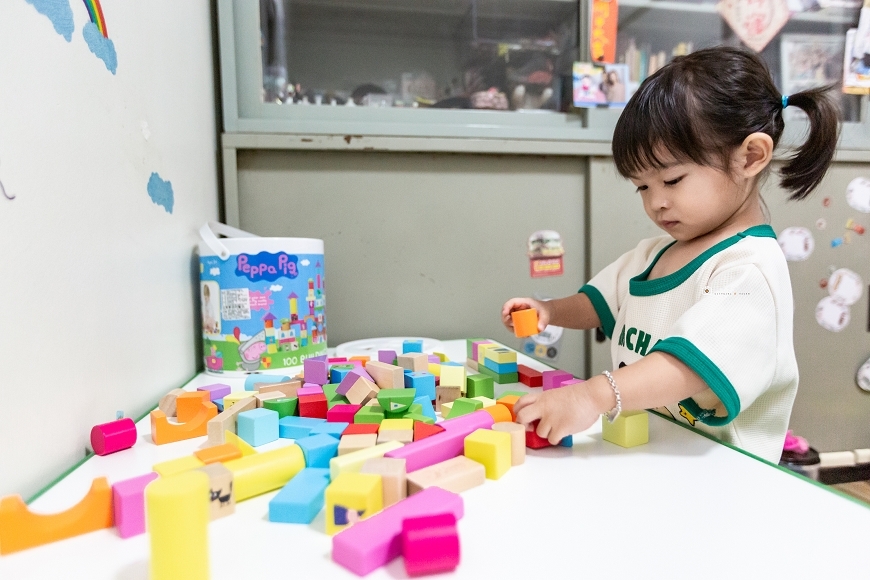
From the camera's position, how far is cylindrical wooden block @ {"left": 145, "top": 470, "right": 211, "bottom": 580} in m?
0.26

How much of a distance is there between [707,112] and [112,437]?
0.71 meters

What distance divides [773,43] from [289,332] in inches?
51.7

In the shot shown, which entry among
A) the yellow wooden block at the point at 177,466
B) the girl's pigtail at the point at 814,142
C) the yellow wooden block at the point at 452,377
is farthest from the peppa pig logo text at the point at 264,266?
the girl's pigtail at the point at 814,142

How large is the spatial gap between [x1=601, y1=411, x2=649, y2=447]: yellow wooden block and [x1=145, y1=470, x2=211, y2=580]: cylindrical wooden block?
0.36 metres

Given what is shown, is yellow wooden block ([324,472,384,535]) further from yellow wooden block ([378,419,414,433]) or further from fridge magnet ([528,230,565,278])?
fridge magnet ([528,230,565,278])

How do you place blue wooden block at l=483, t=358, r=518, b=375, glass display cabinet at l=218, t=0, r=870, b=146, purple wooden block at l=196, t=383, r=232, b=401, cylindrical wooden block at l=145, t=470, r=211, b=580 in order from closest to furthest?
cylindrical wooden block at l=145, t=470, r=211, b=580
purple wooden block at l=196, t=383, r=232, b=401
blue wooden block at l=483, t=358, r=518, b=375
glass display cabinet at l=218, t=0, r=870, b=146

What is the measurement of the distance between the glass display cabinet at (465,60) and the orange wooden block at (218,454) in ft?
2.50

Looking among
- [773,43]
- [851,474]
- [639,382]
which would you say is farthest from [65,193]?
[851,474]

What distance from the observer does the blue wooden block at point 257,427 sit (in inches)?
19.7

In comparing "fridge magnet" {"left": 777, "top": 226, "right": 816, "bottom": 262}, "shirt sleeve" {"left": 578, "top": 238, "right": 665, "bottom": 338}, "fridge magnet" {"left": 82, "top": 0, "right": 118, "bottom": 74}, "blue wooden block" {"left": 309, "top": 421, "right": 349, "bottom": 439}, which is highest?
"fridge magnet" {"left": 82, "top": 0, "right": 118, "bottom": 74}

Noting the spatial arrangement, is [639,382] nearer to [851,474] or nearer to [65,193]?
[65,193]

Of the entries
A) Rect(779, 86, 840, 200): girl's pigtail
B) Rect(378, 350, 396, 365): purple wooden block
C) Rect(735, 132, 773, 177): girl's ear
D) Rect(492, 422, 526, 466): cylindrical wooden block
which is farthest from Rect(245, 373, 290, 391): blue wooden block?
Rect(779, 86, 840, 200): girl's pigtail

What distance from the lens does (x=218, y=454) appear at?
1.40 feet

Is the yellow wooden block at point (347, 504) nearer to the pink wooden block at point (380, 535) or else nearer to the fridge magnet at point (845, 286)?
the pink wooden block at point (380, 535)
